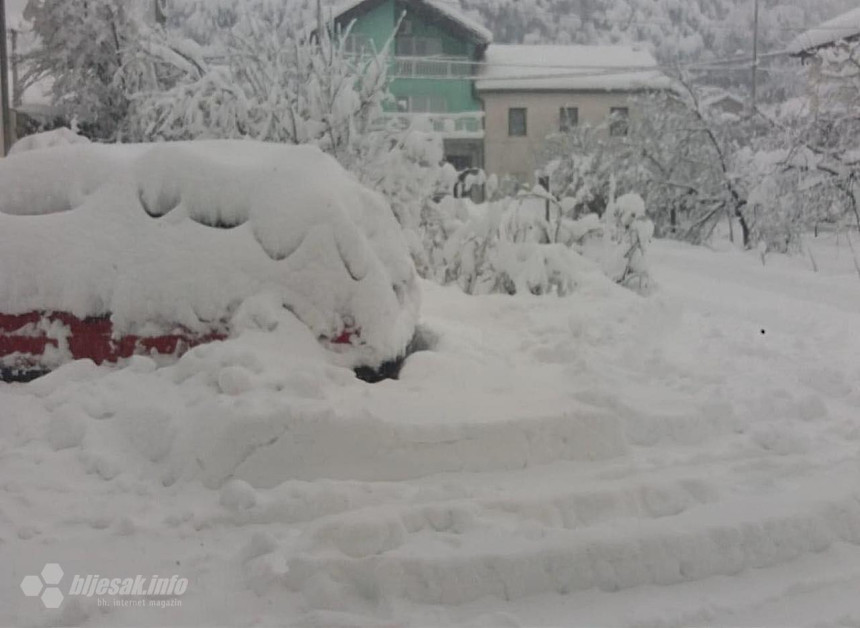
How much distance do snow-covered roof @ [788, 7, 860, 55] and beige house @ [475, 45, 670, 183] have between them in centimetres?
1004

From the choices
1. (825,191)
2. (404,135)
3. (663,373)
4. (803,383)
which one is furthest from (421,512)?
(825,191)

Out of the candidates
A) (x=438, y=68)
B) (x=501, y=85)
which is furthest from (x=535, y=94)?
(x=438, y=68)

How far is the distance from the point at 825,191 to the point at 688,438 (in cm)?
1394

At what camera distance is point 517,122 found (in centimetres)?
3756

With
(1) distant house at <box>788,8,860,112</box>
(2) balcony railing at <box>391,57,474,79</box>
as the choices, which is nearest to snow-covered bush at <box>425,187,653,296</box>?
(1) distant house at <box>788,8,860,112</box>

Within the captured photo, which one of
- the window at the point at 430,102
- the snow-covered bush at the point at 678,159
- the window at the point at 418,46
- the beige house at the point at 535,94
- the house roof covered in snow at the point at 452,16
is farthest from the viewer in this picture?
the beige house at the point at 535,94

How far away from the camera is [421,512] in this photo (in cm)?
410

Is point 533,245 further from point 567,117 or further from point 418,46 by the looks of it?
point 567,117

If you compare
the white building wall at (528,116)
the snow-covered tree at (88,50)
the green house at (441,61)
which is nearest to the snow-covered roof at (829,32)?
the white building wall at (528,116)

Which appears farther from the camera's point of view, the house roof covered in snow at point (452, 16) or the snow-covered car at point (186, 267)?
the house roof covered in snow at point (452, 16)

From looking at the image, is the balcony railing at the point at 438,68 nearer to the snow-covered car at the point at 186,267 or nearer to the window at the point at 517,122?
the window at the point at 517,122

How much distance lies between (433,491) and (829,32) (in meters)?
25.9

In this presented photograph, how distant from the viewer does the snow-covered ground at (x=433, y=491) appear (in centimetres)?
356

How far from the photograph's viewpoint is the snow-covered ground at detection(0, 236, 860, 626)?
3562 millimetres
